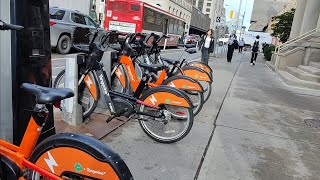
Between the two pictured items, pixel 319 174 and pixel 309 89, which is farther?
pixel 309 89

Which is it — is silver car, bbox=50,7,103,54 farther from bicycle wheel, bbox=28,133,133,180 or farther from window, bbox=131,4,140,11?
bicycle wheel, bbox=28,133,133,180

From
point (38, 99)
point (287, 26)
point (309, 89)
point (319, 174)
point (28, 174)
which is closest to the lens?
point (38, 99)

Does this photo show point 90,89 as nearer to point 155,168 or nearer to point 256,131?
point 155,168

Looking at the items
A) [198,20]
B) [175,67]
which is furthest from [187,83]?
[198,20]

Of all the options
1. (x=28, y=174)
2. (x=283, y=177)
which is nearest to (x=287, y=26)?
(x=283, y=177)

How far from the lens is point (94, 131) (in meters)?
4.48

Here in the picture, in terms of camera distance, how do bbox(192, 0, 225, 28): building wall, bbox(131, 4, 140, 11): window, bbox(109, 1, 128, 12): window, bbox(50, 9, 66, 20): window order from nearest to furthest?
1. bbox(50, 9, 66, 20): window
2. bbox(131, 4, 140, 11): window
3. bbox(109, 1, 128, 12): window
4. bbox(192, 0, 225, 28): building wall

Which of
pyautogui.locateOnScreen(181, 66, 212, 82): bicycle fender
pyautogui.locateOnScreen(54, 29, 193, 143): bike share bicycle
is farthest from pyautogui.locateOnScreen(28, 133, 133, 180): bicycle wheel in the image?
pyautogui.locateOnScreen(181, 66, 212, 82): bicycle fender

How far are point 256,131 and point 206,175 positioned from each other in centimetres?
225

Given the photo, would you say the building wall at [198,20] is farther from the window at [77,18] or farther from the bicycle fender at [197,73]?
the bicycle fender at [197,73]

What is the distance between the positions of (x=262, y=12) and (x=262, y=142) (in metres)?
87.5

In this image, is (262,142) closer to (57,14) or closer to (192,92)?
(192,92)

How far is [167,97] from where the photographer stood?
4.27 meters

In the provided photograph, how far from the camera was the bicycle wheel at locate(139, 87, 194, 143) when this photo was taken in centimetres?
426
